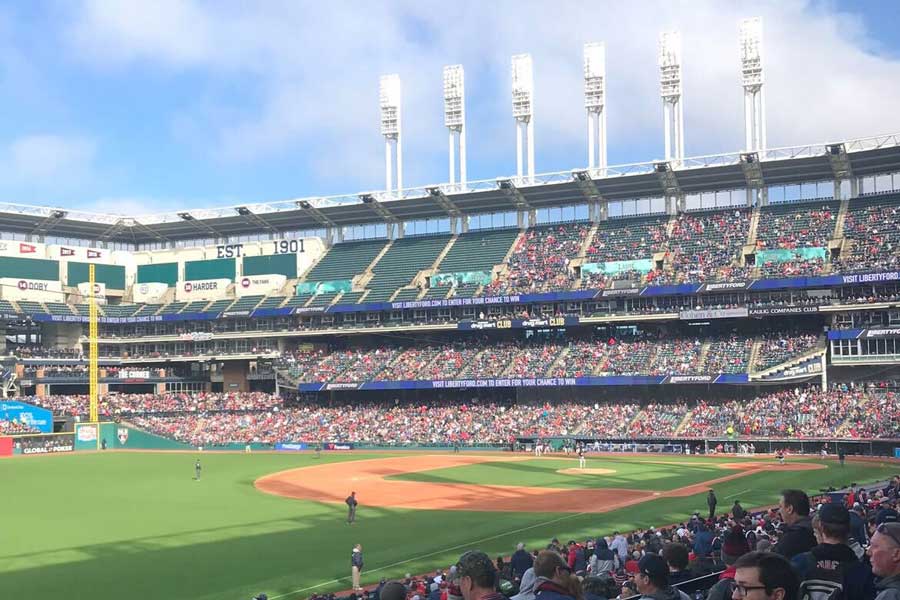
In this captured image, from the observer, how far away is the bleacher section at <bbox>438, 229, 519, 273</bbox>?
79250 mm

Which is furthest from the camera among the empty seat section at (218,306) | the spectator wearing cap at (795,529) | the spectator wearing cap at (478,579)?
the empty seat section at (218,306)

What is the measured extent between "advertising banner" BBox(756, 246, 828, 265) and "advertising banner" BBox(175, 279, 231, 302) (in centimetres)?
5204

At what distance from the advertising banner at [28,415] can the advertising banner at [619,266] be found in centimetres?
4431

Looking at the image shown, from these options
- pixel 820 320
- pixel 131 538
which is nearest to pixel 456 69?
pixel 820 320

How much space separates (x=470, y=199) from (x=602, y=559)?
62.6m

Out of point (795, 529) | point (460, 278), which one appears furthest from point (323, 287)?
point (795, 529)

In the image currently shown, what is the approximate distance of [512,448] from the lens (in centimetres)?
6197

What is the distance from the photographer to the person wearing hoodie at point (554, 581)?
571cm

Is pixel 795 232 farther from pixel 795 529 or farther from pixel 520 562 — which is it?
pixel 795 529

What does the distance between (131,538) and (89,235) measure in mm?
69634

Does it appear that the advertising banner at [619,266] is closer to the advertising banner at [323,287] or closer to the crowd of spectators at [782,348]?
the crowd of spectators at [782,348]

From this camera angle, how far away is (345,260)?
8744 centimetres

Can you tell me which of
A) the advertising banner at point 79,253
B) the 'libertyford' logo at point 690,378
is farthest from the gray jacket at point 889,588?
the advertising banner at point 79,253

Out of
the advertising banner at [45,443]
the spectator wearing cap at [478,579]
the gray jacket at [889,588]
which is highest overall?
the gray jacket at [889,588]
